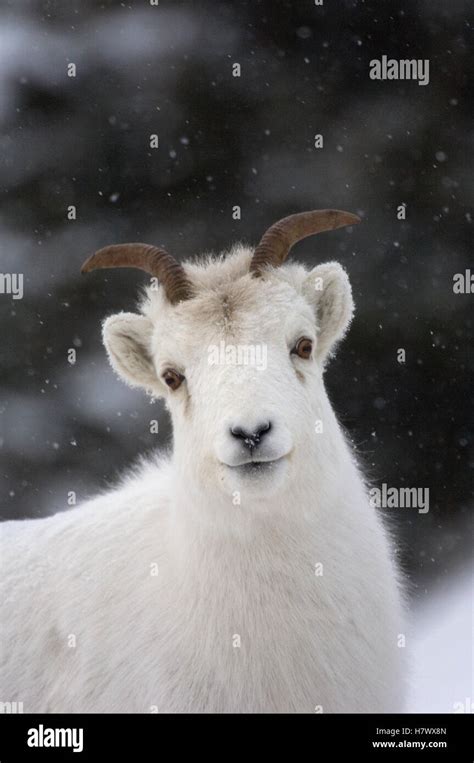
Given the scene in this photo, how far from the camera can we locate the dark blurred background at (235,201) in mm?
7477

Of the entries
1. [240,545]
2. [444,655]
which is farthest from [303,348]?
[444,655]

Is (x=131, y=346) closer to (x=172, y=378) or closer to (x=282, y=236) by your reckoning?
(x=172, y=378)

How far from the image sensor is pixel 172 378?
424 cm

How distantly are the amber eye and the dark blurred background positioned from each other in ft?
11.7

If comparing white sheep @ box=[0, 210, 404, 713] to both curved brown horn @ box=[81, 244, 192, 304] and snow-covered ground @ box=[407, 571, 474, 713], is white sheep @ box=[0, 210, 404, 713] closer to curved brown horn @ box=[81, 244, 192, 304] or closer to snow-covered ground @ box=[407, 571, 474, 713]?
curved brown horn @ box=[81, 244, 192, 304]

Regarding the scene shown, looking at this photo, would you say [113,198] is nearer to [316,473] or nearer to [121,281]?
[121,281]

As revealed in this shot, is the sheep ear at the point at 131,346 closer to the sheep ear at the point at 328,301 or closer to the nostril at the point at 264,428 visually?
the sheep ear at the point at 328,301

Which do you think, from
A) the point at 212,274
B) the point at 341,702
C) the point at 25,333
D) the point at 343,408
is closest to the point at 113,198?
the point at 25,333

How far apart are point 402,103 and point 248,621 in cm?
506

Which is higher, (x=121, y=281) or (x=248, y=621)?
(x=121, y=281)

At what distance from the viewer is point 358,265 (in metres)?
8.00

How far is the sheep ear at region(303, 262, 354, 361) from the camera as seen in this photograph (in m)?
4.50

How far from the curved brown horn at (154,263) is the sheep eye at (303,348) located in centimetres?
55
